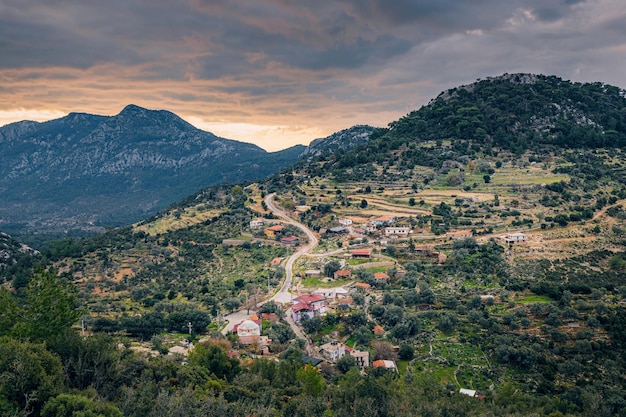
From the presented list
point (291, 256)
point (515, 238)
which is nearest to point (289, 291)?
point (291, 256)

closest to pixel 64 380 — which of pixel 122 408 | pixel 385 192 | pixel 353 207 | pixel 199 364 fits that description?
pixel 122 408

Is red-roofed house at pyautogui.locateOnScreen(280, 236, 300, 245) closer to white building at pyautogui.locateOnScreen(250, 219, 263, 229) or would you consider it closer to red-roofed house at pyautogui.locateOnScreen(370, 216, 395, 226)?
white building at pyautogui.locateOnScreen(250, 219, 263, 229)

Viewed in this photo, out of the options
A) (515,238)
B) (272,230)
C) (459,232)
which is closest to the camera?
(515,238)

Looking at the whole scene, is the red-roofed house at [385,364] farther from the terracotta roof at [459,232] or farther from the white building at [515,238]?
the white building at [515,238]

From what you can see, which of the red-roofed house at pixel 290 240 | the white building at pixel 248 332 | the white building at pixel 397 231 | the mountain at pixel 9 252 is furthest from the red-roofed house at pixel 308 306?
the mountain at pixel 9 252

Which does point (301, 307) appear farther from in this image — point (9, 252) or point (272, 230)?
point (9, 252)

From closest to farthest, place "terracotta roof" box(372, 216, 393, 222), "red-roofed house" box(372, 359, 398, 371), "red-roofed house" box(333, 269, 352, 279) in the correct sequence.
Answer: "red-roofed house" box(372, 359, 398, 371) → "red-roofed house" box(333, 269, 352, 279) → "terracotta roof" box(372, 216, 393, 222)

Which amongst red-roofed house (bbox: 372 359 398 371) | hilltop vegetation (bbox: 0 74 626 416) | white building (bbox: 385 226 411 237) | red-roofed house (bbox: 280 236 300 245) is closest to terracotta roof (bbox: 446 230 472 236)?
hilltop vegetation (bbox: 0 74 626 416)

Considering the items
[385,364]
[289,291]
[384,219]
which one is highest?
[384,219]
